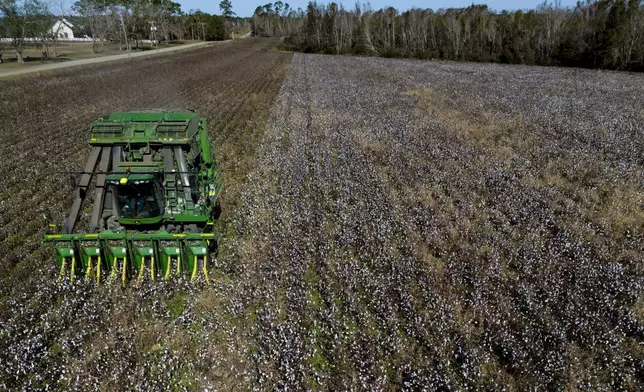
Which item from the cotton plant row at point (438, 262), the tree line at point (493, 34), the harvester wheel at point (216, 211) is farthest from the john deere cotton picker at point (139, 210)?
the tree line at point (493, 34)

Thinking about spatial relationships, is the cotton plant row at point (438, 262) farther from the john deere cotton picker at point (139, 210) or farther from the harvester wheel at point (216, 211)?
the john deere cotton picker at point (139, 210)

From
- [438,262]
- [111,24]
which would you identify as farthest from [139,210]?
[111,24]

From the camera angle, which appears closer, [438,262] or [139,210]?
[139,210]

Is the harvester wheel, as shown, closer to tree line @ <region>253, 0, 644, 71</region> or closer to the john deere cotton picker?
the john deere cotton picker

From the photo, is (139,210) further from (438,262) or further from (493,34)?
(493,34)

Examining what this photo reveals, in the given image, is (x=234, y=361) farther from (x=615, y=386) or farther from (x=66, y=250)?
(x=615, y=386)
